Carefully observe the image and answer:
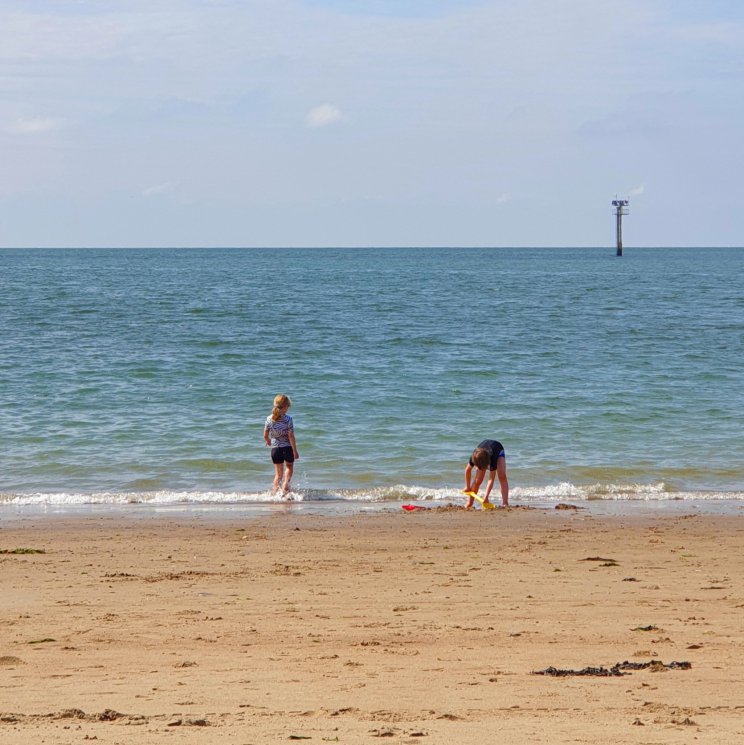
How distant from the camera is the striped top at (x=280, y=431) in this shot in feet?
42.3

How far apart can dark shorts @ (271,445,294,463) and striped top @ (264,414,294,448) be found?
42 millimetres

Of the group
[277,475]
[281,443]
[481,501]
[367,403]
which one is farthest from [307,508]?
[367,403]

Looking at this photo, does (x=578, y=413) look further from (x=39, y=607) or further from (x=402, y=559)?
(x=39, y=607)

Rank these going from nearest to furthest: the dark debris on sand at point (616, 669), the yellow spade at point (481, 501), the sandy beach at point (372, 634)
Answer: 1. the sandy beach at point (372, 634)
2. the dark debris on sand at point (616, 669)
3. the yellow spade at point (481, 501)

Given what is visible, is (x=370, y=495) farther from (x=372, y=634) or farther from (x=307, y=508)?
(x=372, y=634)

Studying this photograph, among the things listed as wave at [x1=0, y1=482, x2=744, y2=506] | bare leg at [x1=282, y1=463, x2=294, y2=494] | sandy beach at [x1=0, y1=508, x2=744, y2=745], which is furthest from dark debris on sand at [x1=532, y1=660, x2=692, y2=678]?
bare leg at [x1=282, y1=463, x2=294, y2=494]

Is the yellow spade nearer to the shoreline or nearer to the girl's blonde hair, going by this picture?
the shoreline

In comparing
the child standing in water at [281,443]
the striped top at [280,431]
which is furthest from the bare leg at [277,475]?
the striped top at [280,431]

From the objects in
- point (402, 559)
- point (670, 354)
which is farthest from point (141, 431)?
point (670, 354)

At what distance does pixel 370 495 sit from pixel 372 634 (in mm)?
6255

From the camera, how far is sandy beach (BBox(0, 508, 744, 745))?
15.4 feet

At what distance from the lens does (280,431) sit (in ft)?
42.5

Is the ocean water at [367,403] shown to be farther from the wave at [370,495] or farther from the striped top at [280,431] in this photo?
the striped top at [280,431]

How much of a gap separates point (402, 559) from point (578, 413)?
9.26 metres
